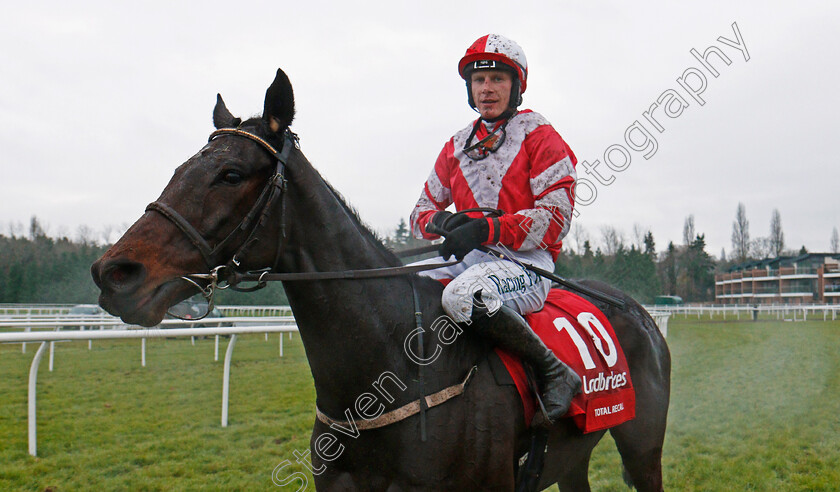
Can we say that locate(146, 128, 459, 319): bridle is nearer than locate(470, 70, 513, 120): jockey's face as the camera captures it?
Yes

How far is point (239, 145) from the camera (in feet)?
6.70

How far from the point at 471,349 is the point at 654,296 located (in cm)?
4756

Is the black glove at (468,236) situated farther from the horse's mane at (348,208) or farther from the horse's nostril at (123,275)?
the horse's nostril at (123,275)

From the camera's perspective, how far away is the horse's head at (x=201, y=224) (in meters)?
1.77

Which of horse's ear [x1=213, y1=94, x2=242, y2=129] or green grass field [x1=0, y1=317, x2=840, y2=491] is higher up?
horse's ear [x1=213, y1=94, x2=242, y2=129]

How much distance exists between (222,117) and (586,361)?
2.06 metres

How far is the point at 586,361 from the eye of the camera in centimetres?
287

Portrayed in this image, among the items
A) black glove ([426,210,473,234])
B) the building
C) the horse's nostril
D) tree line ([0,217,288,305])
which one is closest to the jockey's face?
black glove ([426,210,473,234])

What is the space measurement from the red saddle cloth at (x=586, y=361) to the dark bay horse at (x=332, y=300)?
0.33 metres

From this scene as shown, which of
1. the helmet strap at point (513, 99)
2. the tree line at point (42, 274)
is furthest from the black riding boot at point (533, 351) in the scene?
the tree line at point (42, 274)

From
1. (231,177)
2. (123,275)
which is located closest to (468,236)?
(231,177)

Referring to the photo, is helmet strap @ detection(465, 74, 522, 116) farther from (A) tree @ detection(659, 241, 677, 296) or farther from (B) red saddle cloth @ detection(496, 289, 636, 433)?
(A) tree @ detection(659, 241, 677, 296)

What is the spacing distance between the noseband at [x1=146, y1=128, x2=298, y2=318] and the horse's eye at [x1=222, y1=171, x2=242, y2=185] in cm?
9

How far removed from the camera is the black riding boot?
95.2 inches
